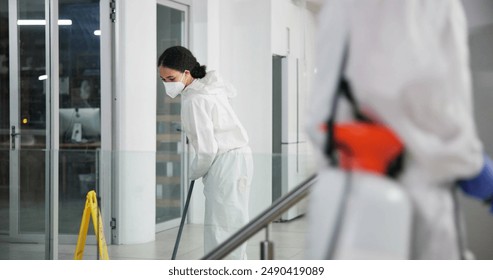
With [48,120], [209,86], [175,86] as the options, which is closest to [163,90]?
[48,120]

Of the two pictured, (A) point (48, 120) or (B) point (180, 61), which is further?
(A) point (48, 120)

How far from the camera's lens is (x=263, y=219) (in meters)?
2.12

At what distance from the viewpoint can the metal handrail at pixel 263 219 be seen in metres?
2.12

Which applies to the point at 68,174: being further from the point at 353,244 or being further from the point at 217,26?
the point at 353,244

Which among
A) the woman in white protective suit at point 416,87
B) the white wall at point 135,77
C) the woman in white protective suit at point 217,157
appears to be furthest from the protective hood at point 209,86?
the woman in white protective suit at point 416,87

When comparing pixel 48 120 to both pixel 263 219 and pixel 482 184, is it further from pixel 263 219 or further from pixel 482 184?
pixel 482 184

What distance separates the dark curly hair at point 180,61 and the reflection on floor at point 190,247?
89 cm

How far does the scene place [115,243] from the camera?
4020mm

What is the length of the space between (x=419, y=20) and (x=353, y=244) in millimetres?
429

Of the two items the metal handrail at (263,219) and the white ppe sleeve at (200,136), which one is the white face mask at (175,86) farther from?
the metal handrail at (263,219)

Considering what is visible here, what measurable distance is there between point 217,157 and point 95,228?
0.82 meters

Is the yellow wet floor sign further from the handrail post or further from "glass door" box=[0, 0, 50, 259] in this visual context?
Result: the handrail post

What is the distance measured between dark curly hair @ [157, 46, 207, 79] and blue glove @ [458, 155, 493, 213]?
2700mm
